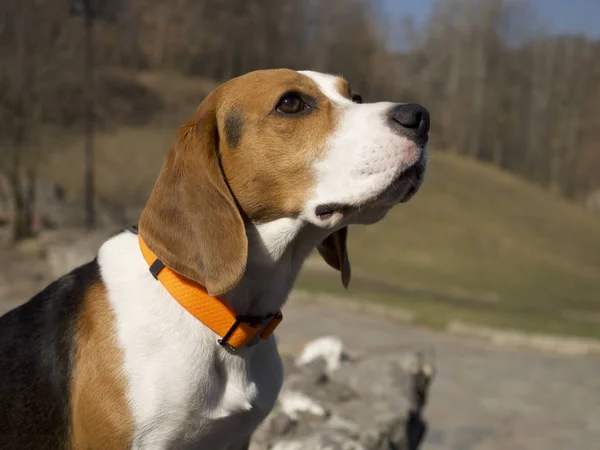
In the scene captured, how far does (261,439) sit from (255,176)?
190 centimetres

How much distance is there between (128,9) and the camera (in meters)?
46.3

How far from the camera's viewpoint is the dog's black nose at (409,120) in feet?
8.57

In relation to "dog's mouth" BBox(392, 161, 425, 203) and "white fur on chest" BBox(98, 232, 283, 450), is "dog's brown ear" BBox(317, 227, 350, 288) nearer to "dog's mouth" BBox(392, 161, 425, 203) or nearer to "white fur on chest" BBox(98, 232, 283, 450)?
"dog's mouth" BBox(392, 161, 425, 203)

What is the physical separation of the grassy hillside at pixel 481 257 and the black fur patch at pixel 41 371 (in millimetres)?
9816

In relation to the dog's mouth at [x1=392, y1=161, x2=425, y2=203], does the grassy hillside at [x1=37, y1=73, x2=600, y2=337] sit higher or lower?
lower

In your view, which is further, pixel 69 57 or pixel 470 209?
pixel 470 209

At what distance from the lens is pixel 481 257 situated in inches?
1185

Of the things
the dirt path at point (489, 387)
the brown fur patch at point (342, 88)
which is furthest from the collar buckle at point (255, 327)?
the dirt path at point (489, 387)

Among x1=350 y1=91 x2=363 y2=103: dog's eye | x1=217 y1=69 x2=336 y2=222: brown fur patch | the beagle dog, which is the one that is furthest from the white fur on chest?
x1=350 y1=91 x2=363 y2=103: dog's eye

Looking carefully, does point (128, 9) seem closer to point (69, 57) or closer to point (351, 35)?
point (351, 35)

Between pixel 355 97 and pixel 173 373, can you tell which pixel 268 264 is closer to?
pixel 173 373

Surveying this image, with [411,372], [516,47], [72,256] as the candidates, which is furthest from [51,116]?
[516,47]

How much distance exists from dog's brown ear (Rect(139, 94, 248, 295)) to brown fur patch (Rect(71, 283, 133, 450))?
0.34 m

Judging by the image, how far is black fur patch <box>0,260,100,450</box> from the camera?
8.77 ft
